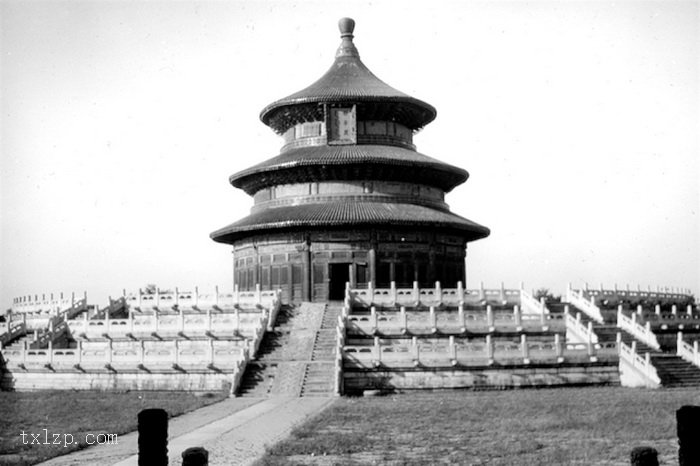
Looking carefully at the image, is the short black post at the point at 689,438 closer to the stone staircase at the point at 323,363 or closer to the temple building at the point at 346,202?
the stone staircase at the point at 323,363

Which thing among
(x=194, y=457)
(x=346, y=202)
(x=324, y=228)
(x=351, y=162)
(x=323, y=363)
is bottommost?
(x=323, y=363)

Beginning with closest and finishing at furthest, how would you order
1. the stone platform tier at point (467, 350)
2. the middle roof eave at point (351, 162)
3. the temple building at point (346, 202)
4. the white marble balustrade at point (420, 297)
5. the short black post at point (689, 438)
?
the short black post at point (689, 438) → the stone platform tier at point (467, 350) → the white marble balustrade at point (420, 297) → the temple building at point (346, 202) → the middle roof eave at point (351, 162)

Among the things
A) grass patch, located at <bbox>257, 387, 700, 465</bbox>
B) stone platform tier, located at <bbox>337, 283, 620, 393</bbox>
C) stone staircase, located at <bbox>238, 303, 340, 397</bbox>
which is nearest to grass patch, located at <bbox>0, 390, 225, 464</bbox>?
stone staircase, located at <bbox>238, 303, 340, 397</bbox>

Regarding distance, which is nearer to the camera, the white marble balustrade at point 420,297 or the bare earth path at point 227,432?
the bare earth path at point 227,432

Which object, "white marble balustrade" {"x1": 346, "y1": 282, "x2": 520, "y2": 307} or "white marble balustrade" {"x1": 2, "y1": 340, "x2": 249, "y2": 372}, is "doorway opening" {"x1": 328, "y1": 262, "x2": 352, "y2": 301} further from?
"white marble balustrade" {"x1": 2, "y1": 340, "x2": 249, "y2": 372}

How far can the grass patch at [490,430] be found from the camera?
16.3 metres

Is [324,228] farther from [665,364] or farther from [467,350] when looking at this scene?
[665,364]

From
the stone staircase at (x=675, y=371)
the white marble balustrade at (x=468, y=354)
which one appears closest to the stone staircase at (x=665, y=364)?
the stone staircase at (x=675, y=371)

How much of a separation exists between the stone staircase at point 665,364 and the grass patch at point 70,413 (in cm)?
1691

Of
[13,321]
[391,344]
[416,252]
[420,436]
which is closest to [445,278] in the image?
[416,252]

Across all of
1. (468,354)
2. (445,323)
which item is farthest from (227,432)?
(445,323)

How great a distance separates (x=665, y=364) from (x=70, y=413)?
74.1 feet

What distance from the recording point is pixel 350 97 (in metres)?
52.4

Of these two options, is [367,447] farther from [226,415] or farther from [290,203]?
[290,203]
